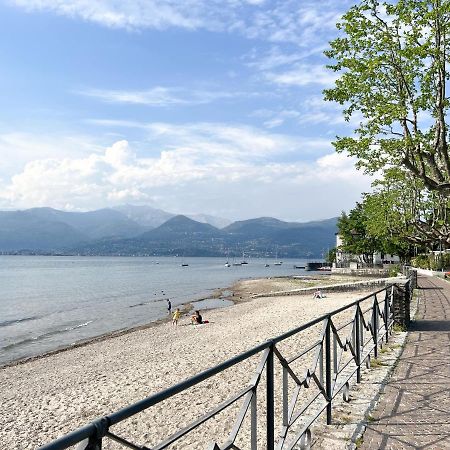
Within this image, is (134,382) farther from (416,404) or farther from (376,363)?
(416,404)

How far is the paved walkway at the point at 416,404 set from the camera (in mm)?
4875

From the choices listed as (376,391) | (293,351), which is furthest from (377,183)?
(376,391)

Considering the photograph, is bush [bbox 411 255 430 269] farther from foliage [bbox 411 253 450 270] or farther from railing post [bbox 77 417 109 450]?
railing post [bbox 77 417 109 450]

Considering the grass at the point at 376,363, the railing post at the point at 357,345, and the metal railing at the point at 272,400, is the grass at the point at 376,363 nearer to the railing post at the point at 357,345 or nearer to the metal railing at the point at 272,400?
the metal railing at the point at 272,400

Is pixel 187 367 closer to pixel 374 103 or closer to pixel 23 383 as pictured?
pixel 23 383

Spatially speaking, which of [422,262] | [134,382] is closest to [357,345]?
[134,382]

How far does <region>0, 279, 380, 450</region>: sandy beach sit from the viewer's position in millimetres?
9805

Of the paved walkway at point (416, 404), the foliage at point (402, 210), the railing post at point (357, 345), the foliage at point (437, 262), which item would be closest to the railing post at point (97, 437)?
the paved walkway at point (416, 404)

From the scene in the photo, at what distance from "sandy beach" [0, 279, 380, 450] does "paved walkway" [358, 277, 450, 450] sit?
287 centimetres

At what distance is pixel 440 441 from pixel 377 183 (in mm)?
27652

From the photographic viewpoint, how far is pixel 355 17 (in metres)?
15.3

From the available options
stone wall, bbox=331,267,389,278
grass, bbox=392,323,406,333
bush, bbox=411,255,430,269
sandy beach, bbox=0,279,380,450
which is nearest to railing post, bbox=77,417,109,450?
sandy beach, bbox=0,279,380,450

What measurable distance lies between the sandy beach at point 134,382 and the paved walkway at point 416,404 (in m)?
2.87

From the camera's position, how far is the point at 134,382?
14141mm
